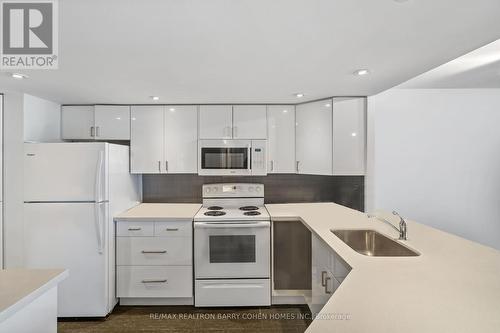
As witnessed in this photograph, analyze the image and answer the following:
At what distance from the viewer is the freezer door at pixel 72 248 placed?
2.21m

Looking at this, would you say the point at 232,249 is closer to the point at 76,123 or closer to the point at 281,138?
the point at 281,138

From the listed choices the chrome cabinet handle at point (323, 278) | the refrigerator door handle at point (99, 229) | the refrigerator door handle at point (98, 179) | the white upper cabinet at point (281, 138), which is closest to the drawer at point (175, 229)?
the refrigerator door handle at point (99, 229)

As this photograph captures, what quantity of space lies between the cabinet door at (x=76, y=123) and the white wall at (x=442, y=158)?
10.9ft

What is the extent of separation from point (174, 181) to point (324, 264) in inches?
83.4

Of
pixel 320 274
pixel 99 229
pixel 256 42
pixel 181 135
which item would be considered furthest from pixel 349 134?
pixel 99 229

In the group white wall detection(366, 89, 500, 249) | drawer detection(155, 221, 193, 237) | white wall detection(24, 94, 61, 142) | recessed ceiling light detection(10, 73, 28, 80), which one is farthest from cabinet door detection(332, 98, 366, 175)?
white wall detection(24, 94, 61, 142)

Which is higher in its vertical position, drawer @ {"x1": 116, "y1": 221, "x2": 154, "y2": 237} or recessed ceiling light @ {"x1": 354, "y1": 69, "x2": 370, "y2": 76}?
recessed ceiling light @ {"x1": 354, "y1": 69, "x2": 370, "y2": 76}

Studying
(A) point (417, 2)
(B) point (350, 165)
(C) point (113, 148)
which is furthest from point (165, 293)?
(A) point (417, 2)

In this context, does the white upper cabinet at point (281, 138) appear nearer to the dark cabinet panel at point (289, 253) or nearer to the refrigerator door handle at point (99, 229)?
the dark cabinet panel at point (289, 253)

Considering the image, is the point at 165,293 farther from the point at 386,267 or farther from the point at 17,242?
the point at 386,267

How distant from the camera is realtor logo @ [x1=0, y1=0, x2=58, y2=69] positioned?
1.09 m

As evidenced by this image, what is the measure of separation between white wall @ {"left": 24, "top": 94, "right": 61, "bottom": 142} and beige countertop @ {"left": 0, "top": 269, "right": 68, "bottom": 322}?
5.75ft

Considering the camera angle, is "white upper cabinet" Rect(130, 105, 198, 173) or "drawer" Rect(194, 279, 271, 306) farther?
"white upper cabinet" Rect(130, 105, 198, 173)

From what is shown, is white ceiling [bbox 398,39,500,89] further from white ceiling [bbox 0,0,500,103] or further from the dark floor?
the dark floor
